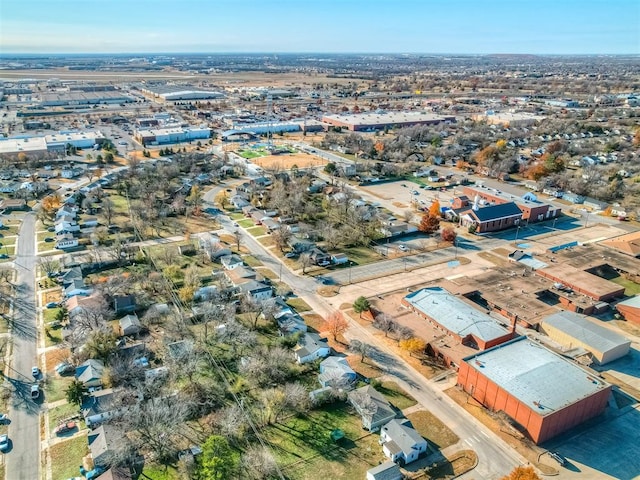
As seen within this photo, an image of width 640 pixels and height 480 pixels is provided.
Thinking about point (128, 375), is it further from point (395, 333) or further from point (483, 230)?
point (483, 230)

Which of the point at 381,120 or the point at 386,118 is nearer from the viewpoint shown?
the point at 381,120

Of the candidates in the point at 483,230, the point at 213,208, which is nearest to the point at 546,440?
the point at 483,230

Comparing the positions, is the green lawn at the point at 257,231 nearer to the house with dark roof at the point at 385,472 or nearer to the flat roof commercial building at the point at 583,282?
the flat roof commercial building at the point at 583,282

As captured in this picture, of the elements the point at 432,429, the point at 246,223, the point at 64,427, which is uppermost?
the point at 246,223

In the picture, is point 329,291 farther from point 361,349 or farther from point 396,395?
point 396,395

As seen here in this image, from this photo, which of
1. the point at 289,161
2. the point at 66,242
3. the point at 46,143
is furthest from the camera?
the point at 46,143

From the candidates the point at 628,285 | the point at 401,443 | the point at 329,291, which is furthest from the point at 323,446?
the point at 628,285

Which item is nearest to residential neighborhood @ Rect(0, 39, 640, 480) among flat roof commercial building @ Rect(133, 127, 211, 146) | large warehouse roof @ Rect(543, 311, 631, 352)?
large warehouse roof @ Rect(543, 311, 631, 352)
